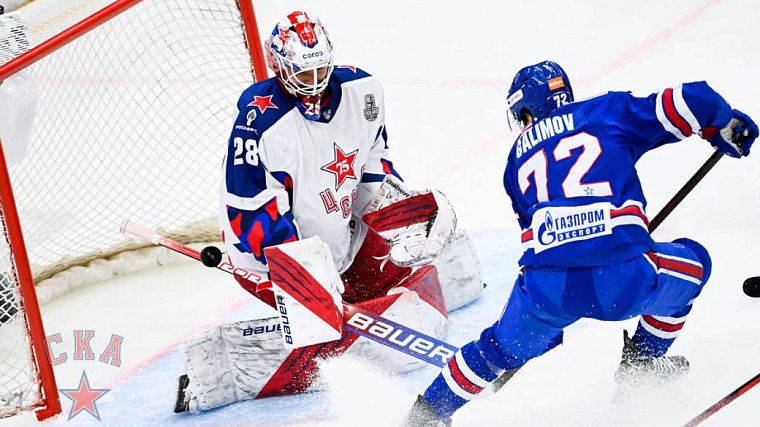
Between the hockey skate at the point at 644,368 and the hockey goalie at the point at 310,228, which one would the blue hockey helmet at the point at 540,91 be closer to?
the hockey goalie at the point at 310,228

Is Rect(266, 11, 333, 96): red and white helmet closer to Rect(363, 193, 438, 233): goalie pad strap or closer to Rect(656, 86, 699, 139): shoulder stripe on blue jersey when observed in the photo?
Rect(363, 193, 438, 233): goalie pad strap

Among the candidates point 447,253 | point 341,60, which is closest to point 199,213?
point 447,253

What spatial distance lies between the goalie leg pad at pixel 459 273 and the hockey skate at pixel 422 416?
2.50 ft

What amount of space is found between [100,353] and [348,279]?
887 mm

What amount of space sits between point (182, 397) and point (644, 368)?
1.32 meters

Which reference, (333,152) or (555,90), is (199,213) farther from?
(555,90)

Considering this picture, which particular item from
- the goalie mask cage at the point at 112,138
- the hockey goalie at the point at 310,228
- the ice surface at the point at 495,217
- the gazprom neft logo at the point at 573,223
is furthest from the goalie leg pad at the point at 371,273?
the gazprom neft logo at the point at 573,223

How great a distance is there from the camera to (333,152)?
3041 mm

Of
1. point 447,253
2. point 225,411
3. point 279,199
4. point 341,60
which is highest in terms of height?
point 341,60

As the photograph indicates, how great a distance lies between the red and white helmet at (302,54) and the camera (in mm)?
2840

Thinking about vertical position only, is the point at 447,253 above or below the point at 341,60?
below

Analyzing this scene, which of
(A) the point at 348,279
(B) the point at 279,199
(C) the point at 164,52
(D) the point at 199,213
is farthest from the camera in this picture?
(C) the point at 164,52

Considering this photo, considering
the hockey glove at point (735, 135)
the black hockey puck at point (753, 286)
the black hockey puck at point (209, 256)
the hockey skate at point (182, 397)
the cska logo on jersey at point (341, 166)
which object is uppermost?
the cska logo on jersey at point (341, 166)

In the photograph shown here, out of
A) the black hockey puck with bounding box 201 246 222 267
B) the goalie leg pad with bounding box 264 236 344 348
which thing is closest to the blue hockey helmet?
the goalie leg pad with bounding box 264 236 344 348
